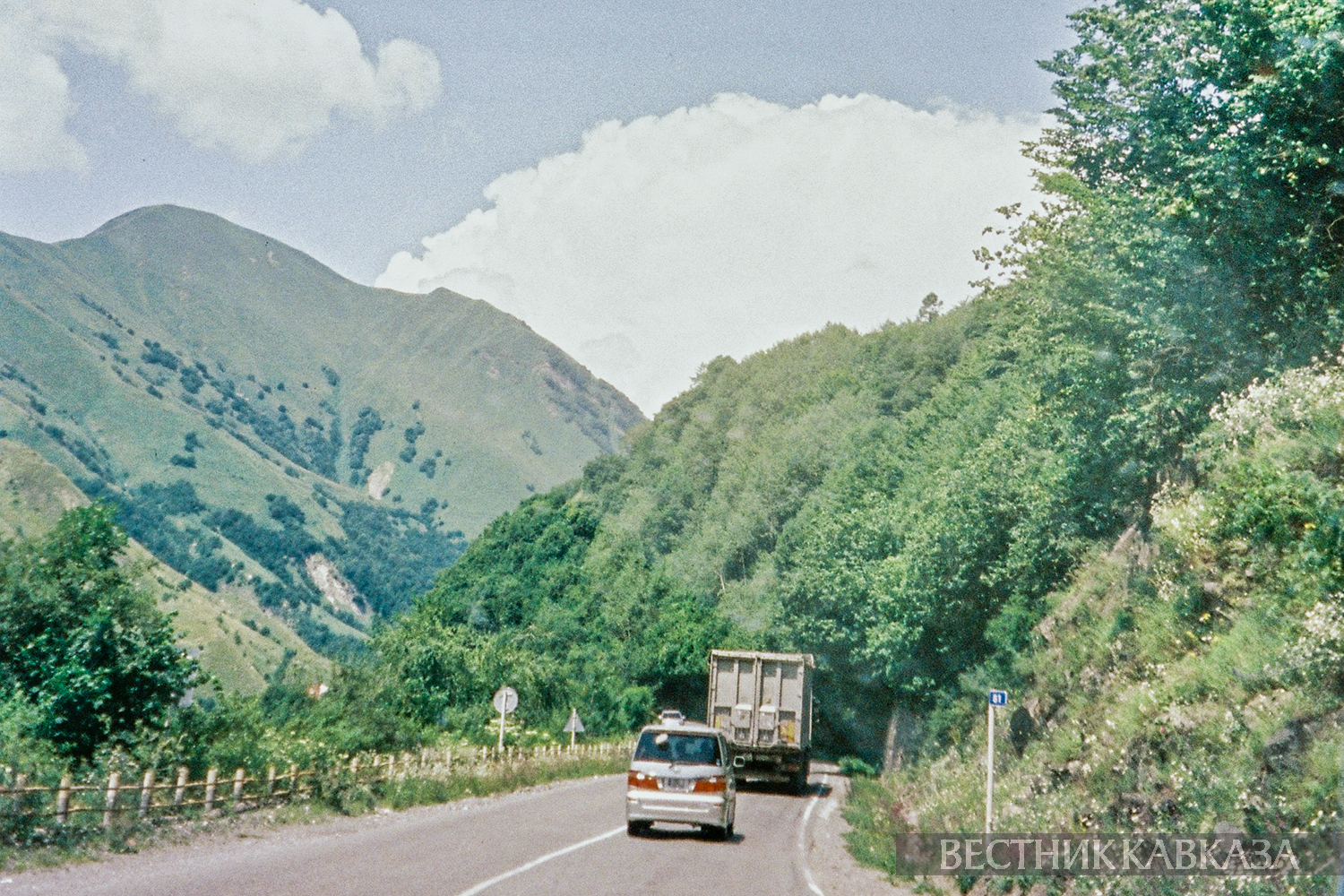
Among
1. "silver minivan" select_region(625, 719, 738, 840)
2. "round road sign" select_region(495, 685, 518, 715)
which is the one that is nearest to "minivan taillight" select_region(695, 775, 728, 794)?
"silver minivan" select_region(625, 719, 738, 840)

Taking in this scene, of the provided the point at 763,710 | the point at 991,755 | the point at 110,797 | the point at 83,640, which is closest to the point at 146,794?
the point at 110,797

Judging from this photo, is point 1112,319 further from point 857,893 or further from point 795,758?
point 795,758

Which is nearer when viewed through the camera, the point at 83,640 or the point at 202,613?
the point at 83,640

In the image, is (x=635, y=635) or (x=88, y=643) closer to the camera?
(x=88, y=643)

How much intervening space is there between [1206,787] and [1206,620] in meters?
5.18

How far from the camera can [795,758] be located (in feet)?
103

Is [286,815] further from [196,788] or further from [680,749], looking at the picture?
[680,749]

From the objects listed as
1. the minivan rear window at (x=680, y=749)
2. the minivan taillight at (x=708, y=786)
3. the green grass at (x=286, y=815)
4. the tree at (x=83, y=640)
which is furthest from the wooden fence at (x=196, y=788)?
the minivan taillight at (x=708, y=786)

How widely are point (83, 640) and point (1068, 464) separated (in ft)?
69.4

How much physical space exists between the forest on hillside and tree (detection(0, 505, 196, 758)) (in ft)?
2.24

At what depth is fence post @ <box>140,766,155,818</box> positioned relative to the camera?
50.6ft

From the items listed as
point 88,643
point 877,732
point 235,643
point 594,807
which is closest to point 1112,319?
point 594,807

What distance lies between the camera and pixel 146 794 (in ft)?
51.0

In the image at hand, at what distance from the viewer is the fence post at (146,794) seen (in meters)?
15.4
